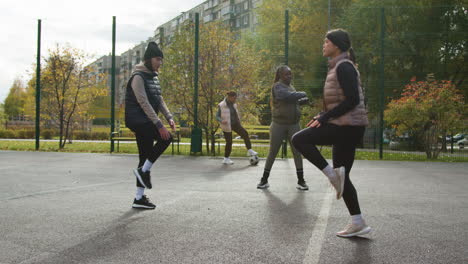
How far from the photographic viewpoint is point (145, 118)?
5004mm

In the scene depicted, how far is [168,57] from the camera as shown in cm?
1550

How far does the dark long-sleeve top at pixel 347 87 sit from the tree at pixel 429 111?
10960mm

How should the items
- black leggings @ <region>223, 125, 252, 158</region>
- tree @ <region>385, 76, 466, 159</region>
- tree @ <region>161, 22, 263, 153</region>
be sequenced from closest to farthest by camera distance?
black leggings @ <region>223, 125, 252, 158</region> < tree @ <region>385, 76, 466, 159</region> < tree @ <region>161, 22, 263, 153</region>

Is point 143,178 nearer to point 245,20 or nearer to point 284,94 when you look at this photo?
point 284,94

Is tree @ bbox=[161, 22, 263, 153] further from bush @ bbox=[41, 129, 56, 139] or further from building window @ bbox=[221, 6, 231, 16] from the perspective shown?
building window @ bbox=[221, 6, 231, 16]

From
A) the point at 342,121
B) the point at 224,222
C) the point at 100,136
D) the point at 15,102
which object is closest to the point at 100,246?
the point at 224,222

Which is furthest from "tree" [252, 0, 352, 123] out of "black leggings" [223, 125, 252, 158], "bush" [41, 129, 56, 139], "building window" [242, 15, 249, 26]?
"building window" [242, 15, 249, 26]

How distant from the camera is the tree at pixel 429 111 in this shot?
13.6 m

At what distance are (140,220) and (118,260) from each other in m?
1.31

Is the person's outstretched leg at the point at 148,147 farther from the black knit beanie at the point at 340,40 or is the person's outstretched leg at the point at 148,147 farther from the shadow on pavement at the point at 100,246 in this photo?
the black knit beanie at the point at 340,40

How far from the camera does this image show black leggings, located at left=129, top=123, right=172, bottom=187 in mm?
5000

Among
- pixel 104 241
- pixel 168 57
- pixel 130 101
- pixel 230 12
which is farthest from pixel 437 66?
pixel 230 12

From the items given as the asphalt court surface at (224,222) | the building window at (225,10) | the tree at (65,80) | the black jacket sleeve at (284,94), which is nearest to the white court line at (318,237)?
the asphalt court surface at (224,222)

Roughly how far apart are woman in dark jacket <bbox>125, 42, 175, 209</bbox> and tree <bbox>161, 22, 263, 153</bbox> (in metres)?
9.69
